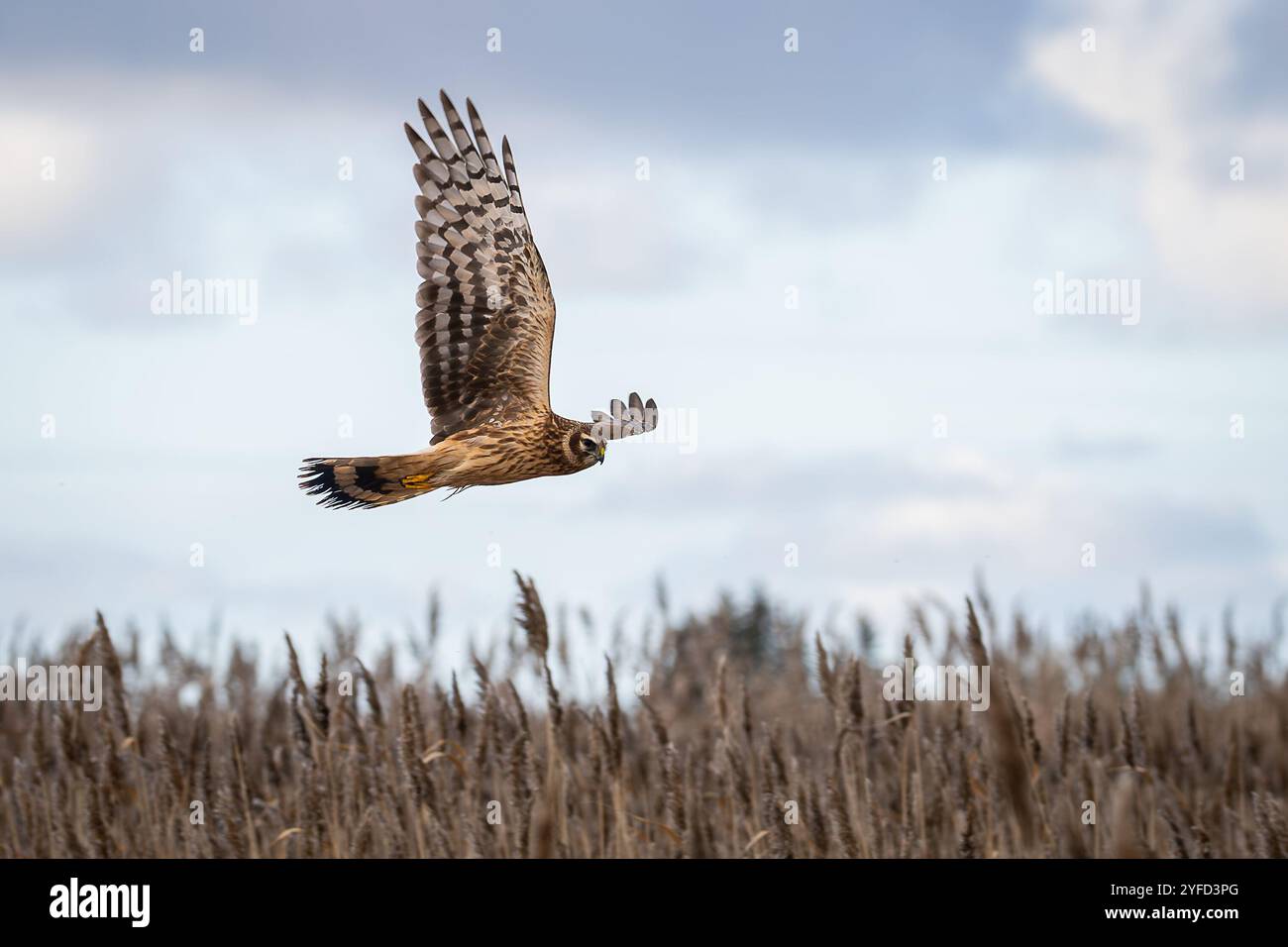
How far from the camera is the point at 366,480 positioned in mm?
5371

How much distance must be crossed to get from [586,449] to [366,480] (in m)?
1.05

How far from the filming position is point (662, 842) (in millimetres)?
6199

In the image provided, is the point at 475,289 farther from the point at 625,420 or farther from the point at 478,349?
the point at 625,420

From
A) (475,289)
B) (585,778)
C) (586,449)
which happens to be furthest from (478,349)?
(585,778)

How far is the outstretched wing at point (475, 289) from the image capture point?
6.32 meters

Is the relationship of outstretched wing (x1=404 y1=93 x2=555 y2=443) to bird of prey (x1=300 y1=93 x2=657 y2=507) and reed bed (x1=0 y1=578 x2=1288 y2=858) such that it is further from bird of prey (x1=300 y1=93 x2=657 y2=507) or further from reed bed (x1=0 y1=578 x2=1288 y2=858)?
reed bed (x1=0 y1=578 x2=1288 y2=858)

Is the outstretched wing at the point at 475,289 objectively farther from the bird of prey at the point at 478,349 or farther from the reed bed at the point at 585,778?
the reed bed at the point at 585,778

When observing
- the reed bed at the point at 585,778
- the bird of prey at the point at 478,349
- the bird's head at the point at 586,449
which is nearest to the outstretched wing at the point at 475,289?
the bird of prey at the point at 478,349

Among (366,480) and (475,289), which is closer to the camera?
(366,480)

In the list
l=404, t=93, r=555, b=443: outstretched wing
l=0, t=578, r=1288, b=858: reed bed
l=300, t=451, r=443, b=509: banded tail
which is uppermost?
l=404, t=93, r=555, b=443: outstretched wing

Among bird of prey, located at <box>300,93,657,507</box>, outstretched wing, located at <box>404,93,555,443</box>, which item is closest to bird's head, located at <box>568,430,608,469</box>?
bird of prey, located at <box>300,93,657,507</box>

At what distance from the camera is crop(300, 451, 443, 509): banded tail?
5.31m
